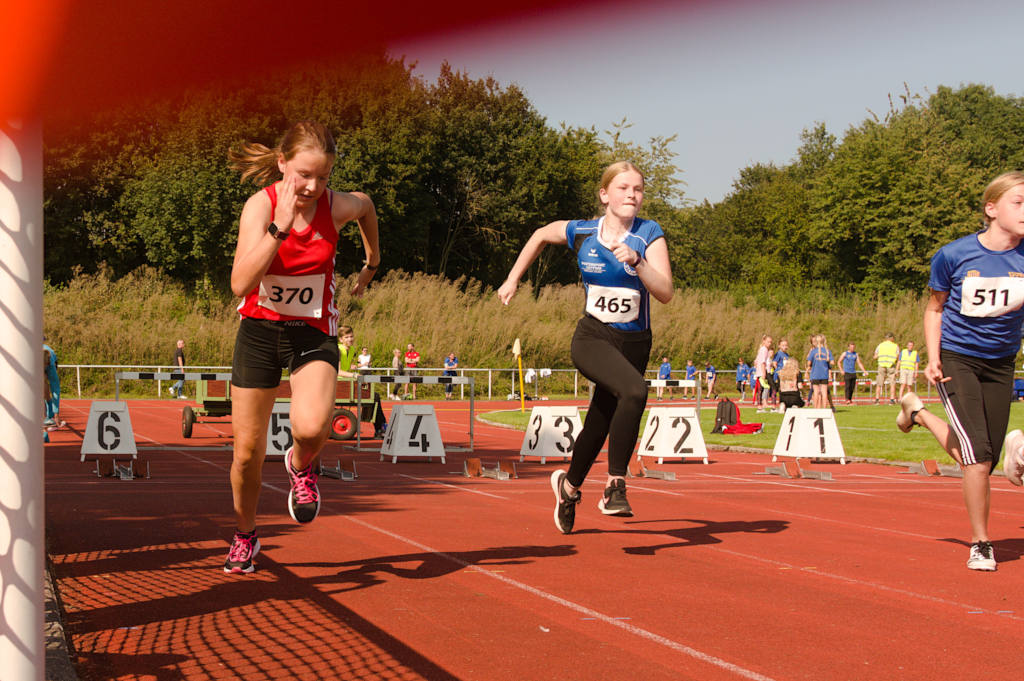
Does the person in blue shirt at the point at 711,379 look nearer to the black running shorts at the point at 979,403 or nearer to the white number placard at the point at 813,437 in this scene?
the white number placard at the point at 813,437

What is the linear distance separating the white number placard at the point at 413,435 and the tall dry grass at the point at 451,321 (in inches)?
820

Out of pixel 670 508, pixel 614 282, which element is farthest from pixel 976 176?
pixel 614 282

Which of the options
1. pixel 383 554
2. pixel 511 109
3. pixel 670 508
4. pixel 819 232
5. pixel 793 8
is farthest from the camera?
pixel 819 232

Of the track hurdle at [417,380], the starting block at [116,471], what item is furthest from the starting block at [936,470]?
the starting block at [116,471]

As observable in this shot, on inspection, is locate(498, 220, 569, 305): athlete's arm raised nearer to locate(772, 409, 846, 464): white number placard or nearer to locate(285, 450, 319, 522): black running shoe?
locate(285, 450, 319, 522): black running shoe

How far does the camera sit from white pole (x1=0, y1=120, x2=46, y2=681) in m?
1.50

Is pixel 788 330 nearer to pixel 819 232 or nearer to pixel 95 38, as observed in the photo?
Result: pixel 819 232

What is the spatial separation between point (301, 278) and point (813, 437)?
38.2ft

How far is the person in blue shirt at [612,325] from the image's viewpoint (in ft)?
21.2

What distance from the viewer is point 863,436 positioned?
64.7 ft

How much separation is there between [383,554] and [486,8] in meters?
6.01

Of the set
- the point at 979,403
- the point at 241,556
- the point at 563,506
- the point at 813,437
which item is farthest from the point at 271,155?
the point at 813,437

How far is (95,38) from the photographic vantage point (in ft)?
2.81

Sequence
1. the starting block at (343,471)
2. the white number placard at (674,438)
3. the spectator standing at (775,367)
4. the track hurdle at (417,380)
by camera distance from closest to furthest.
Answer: the starting block at (343,471)
the white number placard at (674,438)
the track hurdle at (417,380)
the spectator standing at (775,367)
